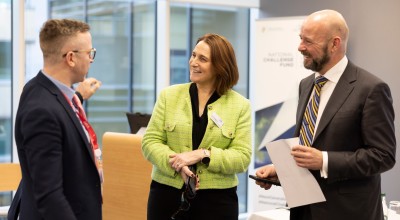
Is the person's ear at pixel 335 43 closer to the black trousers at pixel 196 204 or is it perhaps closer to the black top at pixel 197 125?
the black top at pixel 197 125

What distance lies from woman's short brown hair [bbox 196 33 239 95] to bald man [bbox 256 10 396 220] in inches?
22.0

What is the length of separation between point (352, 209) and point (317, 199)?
0.50 feet

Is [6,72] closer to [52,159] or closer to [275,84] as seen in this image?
[275,84]

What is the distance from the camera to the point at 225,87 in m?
3.02

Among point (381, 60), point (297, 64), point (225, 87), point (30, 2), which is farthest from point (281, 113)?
point (225, 87)

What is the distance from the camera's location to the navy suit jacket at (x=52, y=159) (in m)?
2.00

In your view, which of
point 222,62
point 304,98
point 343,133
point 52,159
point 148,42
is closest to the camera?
point 52,159

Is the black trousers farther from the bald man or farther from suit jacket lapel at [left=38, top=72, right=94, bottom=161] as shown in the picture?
suit jacket lapel at [left=38, top=72, right=94, bottom=161]

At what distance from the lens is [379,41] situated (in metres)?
5.85

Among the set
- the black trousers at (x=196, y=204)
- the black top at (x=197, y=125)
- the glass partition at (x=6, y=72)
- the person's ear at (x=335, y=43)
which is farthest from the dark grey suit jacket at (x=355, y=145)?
the glass partition at (x=6, y=72)

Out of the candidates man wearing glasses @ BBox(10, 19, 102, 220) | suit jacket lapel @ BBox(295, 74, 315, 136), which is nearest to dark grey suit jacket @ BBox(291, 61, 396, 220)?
suit jacket lapel @ BBox(295, 74, 315, 136)

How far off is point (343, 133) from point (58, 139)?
118cm

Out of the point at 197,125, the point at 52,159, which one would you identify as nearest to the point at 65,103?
the point at 52,159

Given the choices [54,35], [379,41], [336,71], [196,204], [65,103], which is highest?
[379,41]
